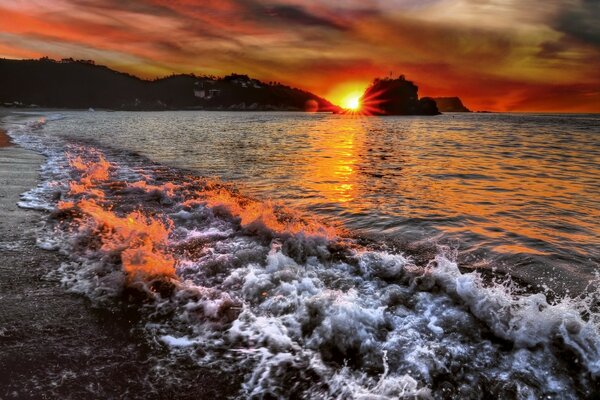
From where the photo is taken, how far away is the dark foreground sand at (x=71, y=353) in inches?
169

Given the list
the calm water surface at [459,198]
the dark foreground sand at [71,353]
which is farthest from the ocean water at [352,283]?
the dark foreground sand at [71,353]

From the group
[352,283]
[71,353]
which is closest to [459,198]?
[352,283]

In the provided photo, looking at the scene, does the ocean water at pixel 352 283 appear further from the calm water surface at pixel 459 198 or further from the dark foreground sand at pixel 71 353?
the dark foreground sand at pixel 71 353

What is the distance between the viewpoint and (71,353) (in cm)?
485

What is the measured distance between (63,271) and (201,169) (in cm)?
1641

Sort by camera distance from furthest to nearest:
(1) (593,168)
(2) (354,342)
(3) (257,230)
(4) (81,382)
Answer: (1) (593,168) < (3) (257,230) < (2) (354,342) < (4) (81,382)

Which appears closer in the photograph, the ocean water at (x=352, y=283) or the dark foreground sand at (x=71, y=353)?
the dark foreground sand at (x=71, y=353)

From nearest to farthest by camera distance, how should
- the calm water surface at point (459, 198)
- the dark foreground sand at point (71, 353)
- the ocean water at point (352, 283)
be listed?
the dark foreground sand at point (71, 353)
the ocean water at point (352, 283)
the calm water surface at point (459, 198)

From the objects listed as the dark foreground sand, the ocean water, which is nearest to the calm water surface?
the ocean water

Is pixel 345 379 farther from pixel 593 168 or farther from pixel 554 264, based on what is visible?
pixel 593 168

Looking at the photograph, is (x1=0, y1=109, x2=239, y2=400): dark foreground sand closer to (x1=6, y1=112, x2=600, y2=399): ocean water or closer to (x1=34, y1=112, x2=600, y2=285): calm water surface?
(x1=6, y1=112, x2=600, y2=399): ocean water

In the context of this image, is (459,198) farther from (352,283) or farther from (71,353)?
(71,353)

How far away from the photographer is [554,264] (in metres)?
9.00

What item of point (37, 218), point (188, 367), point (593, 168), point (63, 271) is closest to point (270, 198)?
point (37, 218)
